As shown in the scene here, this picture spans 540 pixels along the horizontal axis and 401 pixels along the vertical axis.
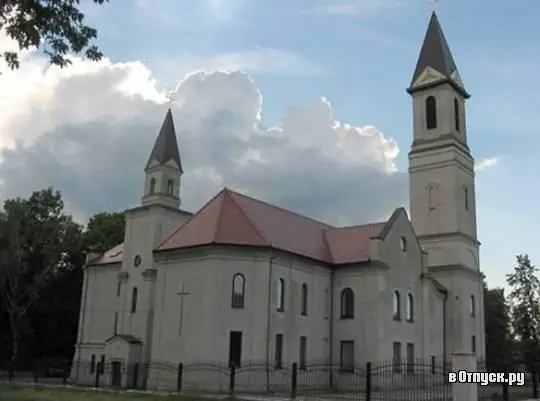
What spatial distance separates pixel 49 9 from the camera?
34.6ft

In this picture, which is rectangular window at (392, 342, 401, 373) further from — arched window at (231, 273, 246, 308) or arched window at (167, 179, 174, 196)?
arched window at (167, 179, 174, 196)

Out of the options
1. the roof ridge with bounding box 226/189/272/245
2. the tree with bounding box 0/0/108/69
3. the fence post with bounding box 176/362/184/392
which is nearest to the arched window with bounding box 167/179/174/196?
the roof ridge with bounding box 226/189/272/245

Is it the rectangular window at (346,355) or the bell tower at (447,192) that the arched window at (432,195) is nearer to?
the bell tower at (447,192)

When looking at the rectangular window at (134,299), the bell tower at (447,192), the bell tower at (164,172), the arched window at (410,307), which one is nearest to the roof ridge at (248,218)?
the bell tower at (164,172)

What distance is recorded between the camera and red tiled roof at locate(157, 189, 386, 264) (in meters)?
31.5

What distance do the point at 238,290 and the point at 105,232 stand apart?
31394 millimetres

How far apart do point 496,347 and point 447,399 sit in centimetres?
4063

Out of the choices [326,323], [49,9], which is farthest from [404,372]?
[49,9]

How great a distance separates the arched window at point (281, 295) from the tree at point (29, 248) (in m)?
26.0

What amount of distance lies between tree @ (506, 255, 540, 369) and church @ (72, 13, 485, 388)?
898 cm

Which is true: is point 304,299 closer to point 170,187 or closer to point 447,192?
point 170,187

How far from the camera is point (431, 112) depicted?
4612 centimetres

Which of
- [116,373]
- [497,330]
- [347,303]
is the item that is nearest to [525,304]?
[497,330]

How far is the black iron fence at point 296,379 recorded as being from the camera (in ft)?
91.7
